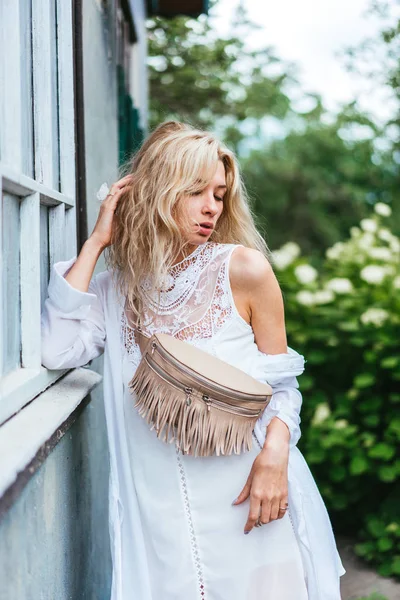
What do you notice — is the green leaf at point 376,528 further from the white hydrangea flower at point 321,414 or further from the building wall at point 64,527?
the building wall at point 64,527

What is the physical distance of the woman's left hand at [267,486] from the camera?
183cm

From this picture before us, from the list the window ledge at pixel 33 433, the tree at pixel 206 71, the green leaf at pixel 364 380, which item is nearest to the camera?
the window ledge at pixel 33 433

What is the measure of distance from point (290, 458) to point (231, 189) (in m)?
0.77

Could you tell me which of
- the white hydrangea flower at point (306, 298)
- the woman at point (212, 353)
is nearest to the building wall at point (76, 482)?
the woman at point (212, 353)

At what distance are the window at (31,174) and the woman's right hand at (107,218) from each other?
158 mm

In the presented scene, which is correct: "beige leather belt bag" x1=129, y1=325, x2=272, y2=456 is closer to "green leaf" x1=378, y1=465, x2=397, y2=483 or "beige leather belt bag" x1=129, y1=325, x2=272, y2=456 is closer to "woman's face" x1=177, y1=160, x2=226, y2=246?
"woman's face" x1=177, y1=160, x2=226, y2=246

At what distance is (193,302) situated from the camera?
77.4 inches

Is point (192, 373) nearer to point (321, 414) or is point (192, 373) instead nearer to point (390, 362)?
point (390, 362)

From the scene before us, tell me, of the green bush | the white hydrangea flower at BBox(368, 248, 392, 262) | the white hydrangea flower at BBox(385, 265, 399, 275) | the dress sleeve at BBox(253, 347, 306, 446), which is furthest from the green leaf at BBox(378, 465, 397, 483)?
the dress sleeve at BBox(253, 347, 306, 446)

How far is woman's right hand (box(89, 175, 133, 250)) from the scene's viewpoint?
2.01 m

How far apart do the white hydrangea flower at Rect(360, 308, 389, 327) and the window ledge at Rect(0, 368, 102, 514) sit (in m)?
2.56

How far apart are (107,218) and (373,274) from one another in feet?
9.26

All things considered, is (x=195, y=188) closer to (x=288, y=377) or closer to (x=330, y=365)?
(x=288, y=377)

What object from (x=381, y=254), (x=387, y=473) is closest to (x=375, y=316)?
(x=381, y=254)
